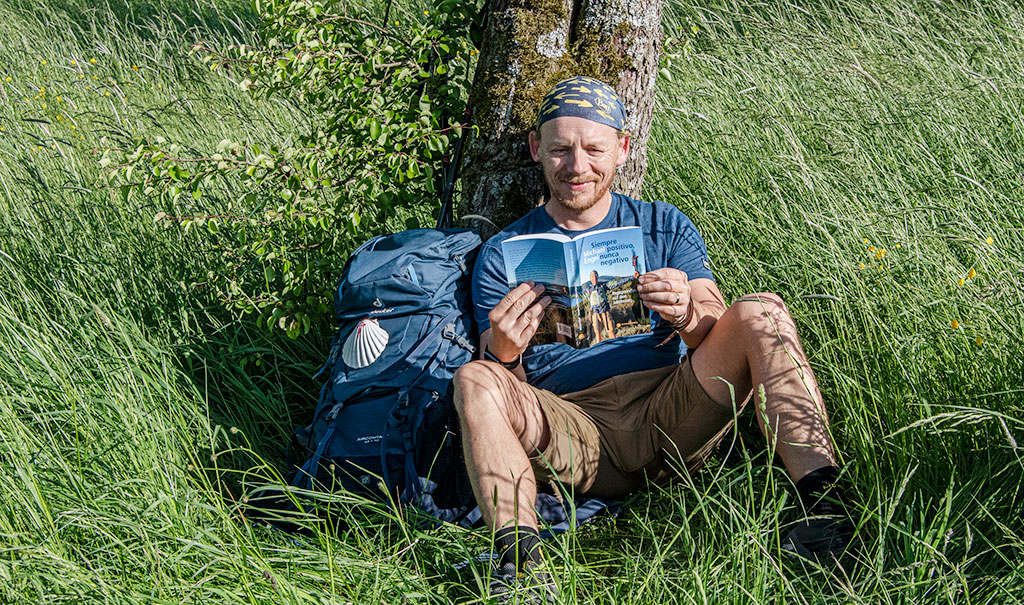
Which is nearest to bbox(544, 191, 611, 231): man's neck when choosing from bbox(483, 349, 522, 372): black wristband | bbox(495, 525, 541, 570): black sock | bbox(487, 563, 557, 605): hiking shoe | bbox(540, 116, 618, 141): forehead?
bbox(540, 116, 618, 141): forehead

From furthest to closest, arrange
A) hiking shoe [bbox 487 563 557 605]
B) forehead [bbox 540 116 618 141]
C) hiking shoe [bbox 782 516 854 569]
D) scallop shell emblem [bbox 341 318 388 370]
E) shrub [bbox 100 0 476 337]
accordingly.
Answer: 1. shrub [bbox 100 0 476 337]
2. scallop shell emblem [bbox 341 318 388 370]
3. forehead [bbox 540 116 618 141]
4. hiking shoe [bbox 782 516 854 569]
5. hiking shoe [bbox 487 563 557 605]

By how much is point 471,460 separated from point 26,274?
2.57 meters

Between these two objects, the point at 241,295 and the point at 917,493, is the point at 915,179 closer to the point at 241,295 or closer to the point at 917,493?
the point at 917,493

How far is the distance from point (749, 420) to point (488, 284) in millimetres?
1047

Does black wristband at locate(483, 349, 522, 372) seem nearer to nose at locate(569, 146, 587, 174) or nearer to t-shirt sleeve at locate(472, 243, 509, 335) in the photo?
t-shirt sleeve at locate(472, 243, 509, 335)

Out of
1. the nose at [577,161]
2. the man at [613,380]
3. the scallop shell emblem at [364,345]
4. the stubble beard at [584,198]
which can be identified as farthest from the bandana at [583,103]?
the scallop shell emblem at [364,345]

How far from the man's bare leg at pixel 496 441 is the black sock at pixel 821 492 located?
2.54 feet

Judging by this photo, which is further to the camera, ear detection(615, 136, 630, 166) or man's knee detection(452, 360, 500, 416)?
ear detection(615, 136, 630, 166)

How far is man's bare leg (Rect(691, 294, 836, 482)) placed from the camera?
95.5 inches

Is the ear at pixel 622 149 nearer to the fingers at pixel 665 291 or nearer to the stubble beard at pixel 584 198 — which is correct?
the stubble beard at pixel 584 198

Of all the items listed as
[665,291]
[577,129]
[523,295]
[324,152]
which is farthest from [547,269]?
[324,152]

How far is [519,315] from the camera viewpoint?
261 centimetres

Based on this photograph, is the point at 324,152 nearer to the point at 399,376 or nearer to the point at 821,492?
the point at 399,376

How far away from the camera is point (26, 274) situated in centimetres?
388
